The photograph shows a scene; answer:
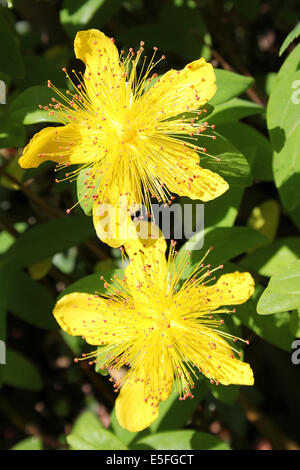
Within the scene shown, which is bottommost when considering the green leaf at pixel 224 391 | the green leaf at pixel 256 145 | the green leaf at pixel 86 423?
the green leaf at pixel 86 423

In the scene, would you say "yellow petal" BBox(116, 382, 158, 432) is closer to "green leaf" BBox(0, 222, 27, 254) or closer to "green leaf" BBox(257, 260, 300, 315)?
"green leaf" BBox(257, 260, 300, 315)

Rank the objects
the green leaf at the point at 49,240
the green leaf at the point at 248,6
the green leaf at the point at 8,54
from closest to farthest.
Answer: the green leaf at the point at 8,54, the green leaf at the point at 49,240, the green leaf at the point at 248,6

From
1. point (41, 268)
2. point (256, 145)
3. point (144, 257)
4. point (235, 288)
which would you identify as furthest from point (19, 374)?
point (256, 145)

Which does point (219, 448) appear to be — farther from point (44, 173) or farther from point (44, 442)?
point (44, 173)

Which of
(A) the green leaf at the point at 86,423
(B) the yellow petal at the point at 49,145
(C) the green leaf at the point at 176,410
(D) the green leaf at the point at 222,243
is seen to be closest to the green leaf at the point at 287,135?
(D) the green leaf at the point at 222,243

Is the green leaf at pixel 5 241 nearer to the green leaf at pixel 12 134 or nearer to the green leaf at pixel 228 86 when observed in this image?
the green leaf at pixel 12 134

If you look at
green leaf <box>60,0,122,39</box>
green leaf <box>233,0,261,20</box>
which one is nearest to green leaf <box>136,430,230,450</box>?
green leaf <box>60,0,122,39</box>
